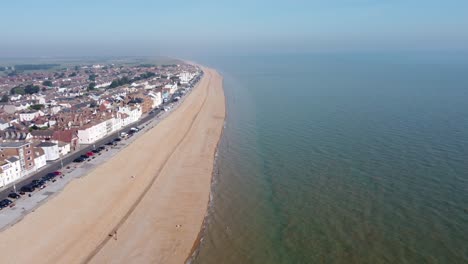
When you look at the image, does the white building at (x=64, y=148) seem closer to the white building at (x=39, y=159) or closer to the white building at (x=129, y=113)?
the white building at (x=39, y=159)

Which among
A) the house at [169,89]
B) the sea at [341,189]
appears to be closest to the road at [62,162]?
the sea at [341,189]

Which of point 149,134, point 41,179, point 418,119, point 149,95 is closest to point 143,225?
point 41,179

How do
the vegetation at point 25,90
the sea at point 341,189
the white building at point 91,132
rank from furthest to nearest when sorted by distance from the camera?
the vegetation at point 25,90 < the white building at point 91,132 < the sea at point 341,189

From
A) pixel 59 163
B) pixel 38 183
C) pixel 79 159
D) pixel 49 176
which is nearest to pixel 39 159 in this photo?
pixel 59 163

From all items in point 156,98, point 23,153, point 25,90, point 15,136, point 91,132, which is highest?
point 23,153

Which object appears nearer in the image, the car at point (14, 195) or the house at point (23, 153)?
the car at point (14, 195)

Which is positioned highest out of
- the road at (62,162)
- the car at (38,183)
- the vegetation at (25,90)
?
the car at (38,183)

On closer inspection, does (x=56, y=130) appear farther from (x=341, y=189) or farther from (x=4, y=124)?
(x=341, y=189)
